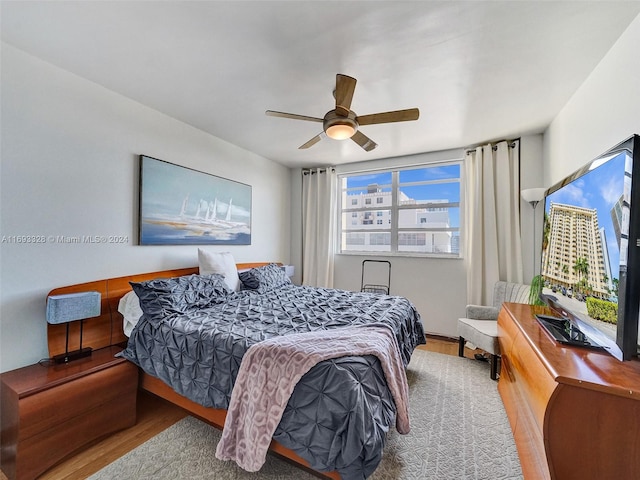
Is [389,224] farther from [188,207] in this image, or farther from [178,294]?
[178,294]

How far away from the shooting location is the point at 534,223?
3.27 m

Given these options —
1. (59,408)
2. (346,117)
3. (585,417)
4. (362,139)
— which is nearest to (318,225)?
(362,139)

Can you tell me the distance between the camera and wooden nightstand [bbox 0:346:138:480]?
5.00 ft

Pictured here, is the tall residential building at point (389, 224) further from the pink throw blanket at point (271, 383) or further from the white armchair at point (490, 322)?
the pink throw blanket at point (271, 383)

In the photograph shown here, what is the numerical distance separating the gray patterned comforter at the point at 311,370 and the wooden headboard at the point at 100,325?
0.37m

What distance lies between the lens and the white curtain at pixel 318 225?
4.55 meters

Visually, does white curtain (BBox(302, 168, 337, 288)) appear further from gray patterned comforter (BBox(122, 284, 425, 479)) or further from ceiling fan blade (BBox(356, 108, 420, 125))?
ceiling fan blade (BBox(356, 108, 420, 125))

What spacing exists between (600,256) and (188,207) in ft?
11.0

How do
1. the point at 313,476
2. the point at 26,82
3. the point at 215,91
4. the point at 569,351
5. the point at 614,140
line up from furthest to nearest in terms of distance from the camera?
the point at 215,91
the point at 26,82
the point at 614,140
the point at 313,476
the point at 569,351

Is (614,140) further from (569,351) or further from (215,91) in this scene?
(215,91)

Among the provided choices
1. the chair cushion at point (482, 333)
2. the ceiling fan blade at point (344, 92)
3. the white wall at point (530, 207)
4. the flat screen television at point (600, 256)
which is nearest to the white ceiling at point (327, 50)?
the ceiling fan blade at point (344, 92)

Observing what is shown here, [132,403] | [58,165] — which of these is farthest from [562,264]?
[58,165]

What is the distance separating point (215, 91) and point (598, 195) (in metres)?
2.74

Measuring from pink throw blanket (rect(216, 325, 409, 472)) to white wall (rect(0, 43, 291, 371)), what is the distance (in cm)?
161
